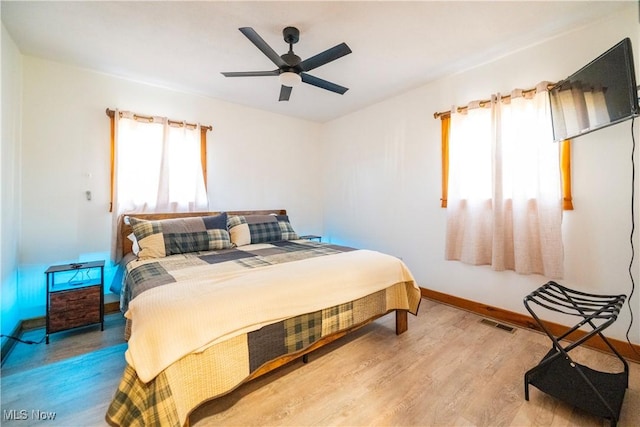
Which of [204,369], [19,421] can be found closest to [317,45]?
[204,369]

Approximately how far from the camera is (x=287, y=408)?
4.95 feet

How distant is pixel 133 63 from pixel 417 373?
12.3 feet

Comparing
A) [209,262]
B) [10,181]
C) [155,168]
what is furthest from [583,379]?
[10,181]

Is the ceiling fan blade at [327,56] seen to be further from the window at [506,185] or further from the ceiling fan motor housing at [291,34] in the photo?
the window at [506,185]

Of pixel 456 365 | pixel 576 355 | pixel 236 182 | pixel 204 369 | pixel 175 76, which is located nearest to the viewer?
pixel 204 369

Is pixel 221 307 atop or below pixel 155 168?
below

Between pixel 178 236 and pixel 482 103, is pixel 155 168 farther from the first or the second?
pixel 482 103

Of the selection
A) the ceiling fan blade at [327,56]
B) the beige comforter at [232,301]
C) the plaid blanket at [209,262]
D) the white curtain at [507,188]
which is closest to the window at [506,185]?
the white curtain at [507,188]

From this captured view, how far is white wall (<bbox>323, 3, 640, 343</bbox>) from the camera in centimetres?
204

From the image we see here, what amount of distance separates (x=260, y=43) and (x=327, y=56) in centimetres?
49

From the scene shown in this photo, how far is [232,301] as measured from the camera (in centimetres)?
143

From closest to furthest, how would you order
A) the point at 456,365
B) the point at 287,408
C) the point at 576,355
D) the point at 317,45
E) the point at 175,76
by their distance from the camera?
1. the point at 287,408
2. the point at 456,365
3. the point at 576,355
4. the point at 317,45
5. the point at 175,76

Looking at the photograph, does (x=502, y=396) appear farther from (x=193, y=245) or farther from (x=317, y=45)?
(x=317, y=45)

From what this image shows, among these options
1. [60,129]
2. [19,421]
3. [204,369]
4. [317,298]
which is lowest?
[19,421]
